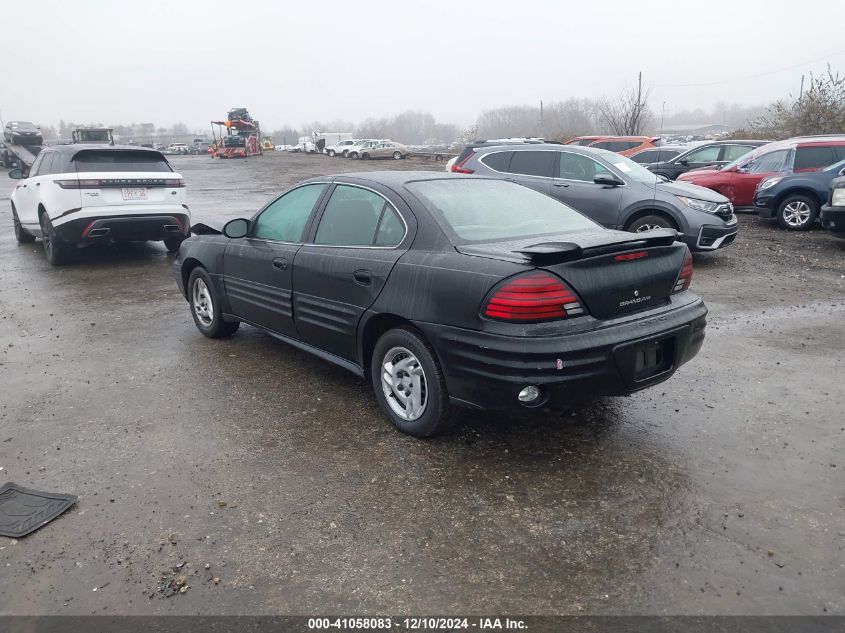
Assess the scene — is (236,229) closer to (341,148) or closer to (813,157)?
(813,157)

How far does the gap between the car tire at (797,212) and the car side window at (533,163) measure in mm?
5201

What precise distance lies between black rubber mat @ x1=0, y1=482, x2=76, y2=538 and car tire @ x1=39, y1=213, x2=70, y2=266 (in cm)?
696

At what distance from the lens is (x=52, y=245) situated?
9.69 metres

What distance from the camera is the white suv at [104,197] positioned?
902cm

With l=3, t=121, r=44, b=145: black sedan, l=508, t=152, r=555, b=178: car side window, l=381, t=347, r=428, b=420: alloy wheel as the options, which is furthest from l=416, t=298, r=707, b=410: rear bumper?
l=3, t=121, r=44, b=145: black sedan

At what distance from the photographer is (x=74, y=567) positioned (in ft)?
9.55

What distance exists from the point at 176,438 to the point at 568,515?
97.1 inches

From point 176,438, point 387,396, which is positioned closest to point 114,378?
point 176,438

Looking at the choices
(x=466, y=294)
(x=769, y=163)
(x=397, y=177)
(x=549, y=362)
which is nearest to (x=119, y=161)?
(x=397, y=177)

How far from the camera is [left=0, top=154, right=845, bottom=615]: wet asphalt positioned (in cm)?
271

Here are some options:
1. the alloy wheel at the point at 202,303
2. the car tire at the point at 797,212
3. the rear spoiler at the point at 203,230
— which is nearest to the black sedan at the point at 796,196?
the car tire at the point at 797,212

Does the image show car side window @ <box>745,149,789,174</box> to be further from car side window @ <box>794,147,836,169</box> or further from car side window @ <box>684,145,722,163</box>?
car side window @ <box>684,145,722,163</box>

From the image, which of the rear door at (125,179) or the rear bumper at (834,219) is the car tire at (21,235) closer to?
the rear door at (125,179)

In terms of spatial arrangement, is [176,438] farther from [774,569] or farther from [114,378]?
[774,569]
